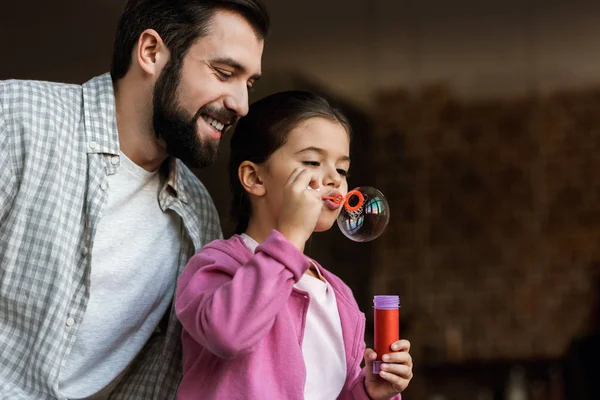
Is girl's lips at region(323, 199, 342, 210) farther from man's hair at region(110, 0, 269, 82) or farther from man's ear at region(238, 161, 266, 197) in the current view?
man's hair at region(110, 0, 269, 82)

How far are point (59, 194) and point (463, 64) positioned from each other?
114 inches

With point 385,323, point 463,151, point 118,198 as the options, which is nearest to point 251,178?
point 118,198

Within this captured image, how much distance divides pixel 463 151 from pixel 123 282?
109 inches

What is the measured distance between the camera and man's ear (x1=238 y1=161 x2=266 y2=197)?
202 cm

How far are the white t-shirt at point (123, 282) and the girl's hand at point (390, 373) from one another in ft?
1.77

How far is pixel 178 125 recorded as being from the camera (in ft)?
7.06

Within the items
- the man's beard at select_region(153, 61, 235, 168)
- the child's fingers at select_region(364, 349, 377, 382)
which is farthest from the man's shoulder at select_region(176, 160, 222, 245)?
the child's fingers at select_region(364, 349, 377, 382)

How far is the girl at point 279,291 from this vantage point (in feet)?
5.67

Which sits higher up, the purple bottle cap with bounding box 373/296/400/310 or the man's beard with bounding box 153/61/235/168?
the man's beard with bounding box 153/61/235/168

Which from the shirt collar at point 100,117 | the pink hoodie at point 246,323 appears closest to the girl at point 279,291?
the pink hoodie at point 246,323

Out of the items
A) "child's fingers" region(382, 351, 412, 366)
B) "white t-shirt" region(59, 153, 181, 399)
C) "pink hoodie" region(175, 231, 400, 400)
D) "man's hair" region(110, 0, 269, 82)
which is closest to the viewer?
"pink hoodie" region(175, 231, 400, 400)

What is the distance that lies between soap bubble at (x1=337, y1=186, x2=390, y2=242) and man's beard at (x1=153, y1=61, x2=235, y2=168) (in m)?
0.35

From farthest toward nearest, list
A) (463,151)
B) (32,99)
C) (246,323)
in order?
(463,151)
(32,99)
(246,323)

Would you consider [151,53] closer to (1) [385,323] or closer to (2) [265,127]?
(2) [265,127]
